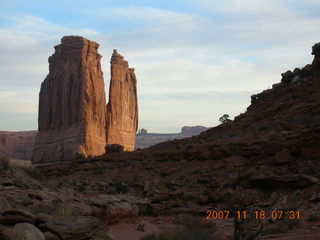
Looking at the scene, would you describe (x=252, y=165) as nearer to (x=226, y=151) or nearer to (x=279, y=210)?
(x=226, y=151)

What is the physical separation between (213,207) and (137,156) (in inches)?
386

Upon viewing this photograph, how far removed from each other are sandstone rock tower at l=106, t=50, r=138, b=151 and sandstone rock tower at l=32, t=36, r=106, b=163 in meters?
2.97

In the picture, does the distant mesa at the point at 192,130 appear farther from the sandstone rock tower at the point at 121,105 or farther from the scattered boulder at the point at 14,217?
the scattered boulder at the point at 14,217

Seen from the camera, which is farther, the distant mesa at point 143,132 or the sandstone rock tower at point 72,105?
the distant mesa at point 143,132

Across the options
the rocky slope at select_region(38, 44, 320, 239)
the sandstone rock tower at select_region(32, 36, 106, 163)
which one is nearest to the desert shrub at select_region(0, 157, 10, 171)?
the rocky slope at select_region(38, 44, 320, 239)

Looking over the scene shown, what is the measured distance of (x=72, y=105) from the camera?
221 feet

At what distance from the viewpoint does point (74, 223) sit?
22.9 ft

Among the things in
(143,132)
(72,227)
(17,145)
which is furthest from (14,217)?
(143,132)

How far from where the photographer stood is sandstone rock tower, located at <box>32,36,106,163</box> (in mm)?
65500

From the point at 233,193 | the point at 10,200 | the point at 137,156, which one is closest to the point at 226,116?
the point at 137,156

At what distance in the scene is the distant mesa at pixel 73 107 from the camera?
215 ft

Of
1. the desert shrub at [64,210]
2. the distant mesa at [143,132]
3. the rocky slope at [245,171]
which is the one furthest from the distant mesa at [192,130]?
the desert shrub at [64,210]

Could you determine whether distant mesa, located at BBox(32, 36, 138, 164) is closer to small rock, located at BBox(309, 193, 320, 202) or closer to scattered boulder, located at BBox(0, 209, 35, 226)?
small rock, located at BBox(309, 193, 320, 202)

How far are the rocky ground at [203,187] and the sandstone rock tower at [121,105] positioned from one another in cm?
4488
